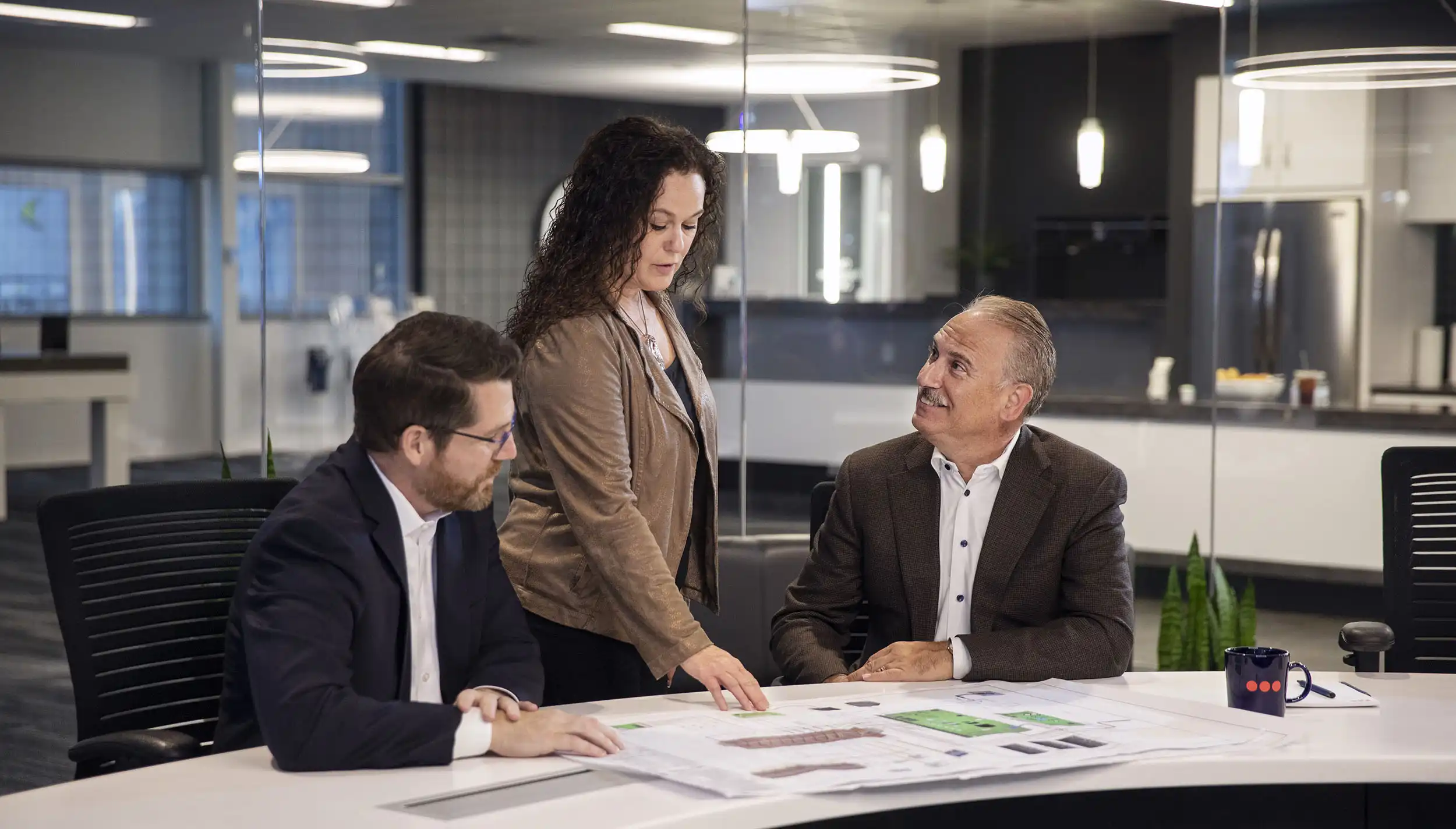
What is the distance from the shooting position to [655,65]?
5.67 meters

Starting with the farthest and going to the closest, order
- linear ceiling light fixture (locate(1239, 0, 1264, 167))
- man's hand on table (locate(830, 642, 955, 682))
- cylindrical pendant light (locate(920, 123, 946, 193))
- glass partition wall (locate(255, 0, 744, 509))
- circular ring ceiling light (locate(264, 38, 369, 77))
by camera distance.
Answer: linear ceiling light fixture (locate(1239, 0, 1264, 167)) < cylindrical pendant light (locate(920, 123, 946, 193)) < glass partition wall (locate(255, 0, 744, 509)) < circular ring ceiling light (locate(264, 38, 369, 77)) < man's hand on table (locate(830, 642, 955, 682))

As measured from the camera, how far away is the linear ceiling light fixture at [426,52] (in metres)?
5.43

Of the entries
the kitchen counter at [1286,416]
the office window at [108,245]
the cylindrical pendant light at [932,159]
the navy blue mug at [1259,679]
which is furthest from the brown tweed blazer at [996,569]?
the office window at [108,245]

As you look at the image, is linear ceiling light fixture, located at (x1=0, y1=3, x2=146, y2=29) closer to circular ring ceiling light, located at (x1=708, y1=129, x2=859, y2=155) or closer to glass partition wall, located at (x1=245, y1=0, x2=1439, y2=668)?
glass partition wall, located at (x1=245, y1=0, x2=1439, y2=668)

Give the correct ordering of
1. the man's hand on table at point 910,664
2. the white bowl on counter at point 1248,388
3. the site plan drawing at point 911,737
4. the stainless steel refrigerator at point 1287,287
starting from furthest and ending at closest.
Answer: the stainless steel refrigerator at point 1287,287, the white bowl on counter at point 1248,388, the man's hand on table at point 910,664, the site plan drawing at point 911,737

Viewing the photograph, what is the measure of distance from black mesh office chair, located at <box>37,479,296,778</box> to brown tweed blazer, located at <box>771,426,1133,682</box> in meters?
0.88

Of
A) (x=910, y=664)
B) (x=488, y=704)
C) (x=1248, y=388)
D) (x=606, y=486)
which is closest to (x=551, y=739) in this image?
(x=488, y=704)

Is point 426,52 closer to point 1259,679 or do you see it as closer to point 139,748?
point 139,748

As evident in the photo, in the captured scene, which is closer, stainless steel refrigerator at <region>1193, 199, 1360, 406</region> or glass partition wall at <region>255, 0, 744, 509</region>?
glass partition wall at <region>255, 0, 744, 509</region>

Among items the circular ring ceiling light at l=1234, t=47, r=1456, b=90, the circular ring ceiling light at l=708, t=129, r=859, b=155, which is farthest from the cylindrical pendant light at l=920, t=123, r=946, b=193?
the circular ring ceiling light at l=1234, t=47, r=1456, b=90

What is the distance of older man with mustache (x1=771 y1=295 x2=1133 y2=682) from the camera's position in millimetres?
2451

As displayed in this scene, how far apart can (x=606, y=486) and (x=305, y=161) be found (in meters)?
3.98

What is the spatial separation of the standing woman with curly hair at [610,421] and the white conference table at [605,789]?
0.33 meters

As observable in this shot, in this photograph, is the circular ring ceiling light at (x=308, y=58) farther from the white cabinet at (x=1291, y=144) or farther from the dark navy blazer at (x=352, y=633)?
the white cabinet at (x=1291, y=144)
